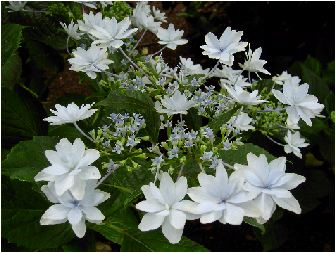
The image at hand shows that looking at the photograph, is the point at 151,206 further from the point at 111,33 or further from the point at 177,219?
the point at 111,33

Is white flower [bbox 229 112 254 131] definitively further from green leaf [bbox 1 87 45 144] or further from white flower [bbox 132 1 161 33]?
green leaf [bbox 1 87 45 144]

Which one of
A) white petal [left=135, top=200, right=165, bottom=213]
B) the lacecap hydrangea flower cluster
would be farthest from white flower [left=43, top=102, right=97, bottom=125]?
white petal [left=135, top=200, right=165, bottom=213]

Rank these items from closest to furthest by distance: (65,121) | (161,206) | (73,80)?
(161,206) < (65,121) < (73,80)

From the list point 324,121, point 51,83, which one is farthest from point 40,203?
point 324,121

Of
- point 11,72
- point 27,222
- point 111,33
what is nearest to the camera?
point 111,33

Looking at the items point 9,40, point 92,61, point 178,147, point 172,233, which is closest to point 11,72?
point 9,40

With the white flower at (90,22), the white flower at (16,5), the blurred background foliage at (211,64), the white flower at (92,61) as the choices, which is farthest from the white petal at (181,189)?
the white flower at (16,5)

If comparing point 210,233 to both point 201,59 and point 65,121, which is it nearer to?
point 201,59
